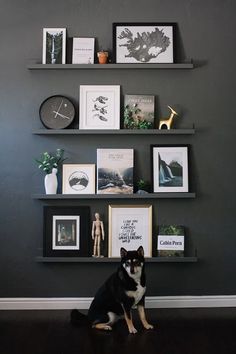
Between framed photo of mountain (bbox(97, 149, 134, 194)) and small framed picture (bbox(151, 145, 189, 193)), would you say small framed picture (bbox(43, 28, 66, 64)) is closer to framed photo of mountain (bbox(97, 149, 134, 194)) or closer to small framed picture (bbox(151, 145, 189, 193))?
framed photo of mountain (bbox(97, 149, 134, 194))

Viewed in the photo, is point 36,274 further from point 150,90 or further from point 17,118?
point 150,90

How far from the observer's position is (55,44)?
11.8 ft

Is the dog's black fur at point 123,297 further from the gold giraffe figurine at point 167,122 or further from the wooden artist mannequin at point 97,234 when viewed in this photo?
the gold giraffe figurine at point 167,122

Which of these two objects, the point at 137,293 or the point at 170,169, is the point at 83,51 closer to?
the point at 170,169

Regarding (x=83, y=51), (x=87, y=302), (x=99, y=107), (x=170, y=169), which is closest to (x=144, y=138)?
(x=170, y=169)

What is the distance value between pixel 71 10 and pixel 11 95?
844 mm

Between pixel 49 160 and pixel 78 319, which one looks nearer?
pixel 78 319

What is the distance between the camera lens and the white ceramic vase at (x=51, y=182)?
3518 millimetres

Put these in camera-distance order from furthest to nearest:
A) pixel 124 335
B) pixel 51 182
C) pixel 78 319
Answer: pixel 51 182
pixel 78 319
pixel 124 335

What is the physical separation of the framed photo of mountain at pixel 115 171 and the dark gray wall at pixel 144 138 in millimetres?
70

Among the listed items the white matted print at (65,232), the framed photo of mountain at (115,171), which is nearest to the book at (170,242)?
the framed photo of mountain at (115,171)

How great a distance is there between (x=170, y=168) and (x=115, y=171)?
443mm

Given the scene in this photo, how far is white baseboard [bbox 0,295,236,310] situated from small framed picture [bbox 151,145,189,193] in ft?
2.89

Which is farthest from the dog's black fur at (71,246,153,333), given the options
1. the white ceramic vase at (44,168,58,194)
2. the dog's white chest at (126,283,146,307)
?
the white ceramic vase at (44,168,58,194)
